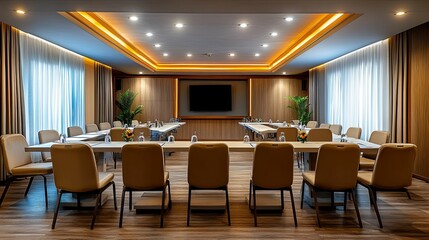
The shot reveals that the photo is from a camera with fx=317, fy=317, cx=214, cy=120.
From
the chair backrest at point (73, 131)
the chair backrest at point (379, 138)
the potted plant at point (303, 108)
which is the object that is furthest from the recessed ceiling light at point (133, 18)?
the potted plant at point (303, 108)

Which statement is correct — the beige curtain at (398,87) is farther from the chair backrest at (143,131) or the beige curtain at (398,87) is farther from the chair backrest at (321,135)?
the chair backrest at (143,131)

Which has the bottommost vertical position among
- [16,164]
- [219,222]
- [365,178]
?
[219,222]

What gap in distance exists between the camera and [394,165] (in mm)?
3203

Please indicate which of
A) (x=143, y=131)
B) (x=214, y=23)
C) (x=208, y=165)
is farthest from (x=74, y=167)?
(x=214, y=23)

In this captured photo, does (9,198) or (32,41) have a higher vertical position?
(32,41)

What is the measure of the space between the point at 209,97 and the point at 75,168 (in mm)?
9530

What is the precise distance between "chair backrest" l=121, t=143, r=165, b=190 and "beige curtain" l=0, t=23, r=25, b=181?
3.25 metres

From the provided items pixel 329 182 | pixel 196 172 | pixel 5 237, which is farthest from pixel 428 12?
pixel 5 237

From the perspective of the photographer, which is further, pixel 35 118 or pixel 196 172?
pixel 35 118

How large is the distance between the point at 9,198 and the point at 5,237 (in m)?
1.56

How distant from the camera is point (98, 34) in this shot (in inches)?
235

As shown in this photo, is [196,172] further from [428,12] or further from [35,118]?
[35,118]

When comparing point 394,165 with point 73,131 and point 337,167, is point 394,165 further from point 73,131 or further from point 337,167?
point 73,131

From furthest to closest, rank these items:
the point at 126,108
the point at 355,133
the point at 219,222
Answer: the point at 126,108
the point at 355,133
the point at 219,222
